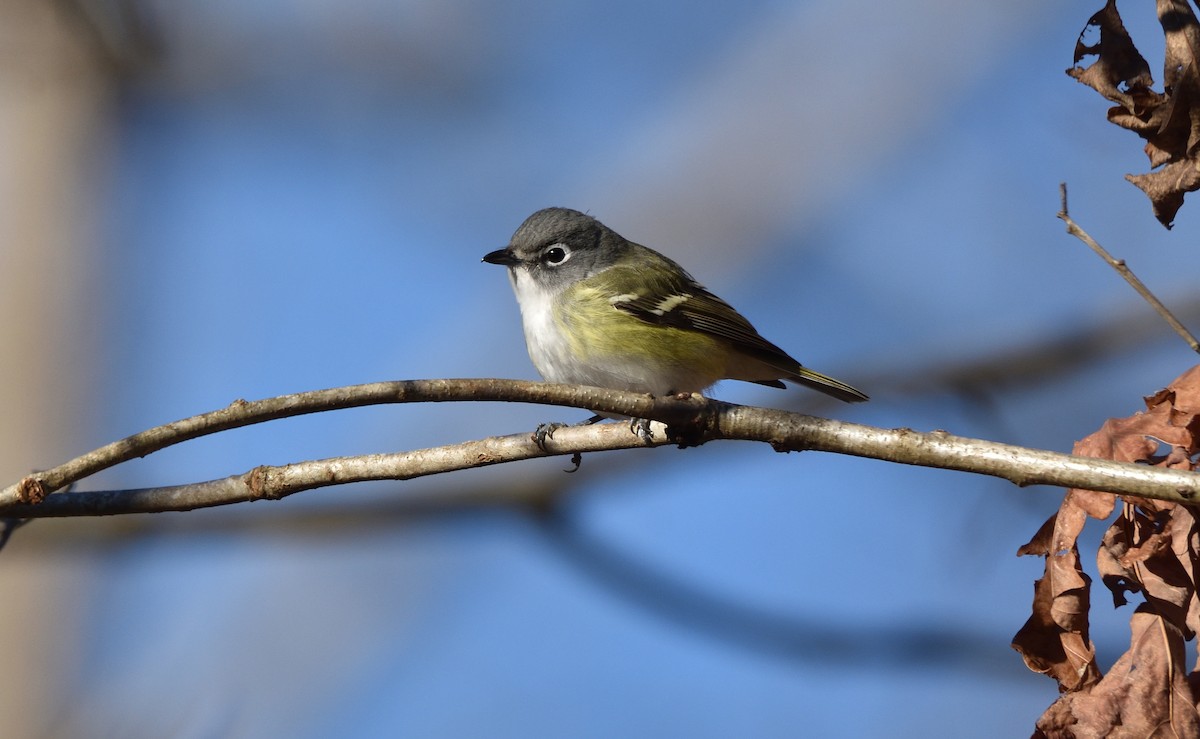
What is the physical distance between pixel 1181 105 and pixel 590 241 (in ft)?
12.2

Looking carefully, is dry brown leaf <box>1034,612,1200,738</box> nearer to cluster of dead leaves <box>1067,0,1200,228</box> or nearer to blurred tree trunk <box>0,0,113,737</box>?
cluster of dead leaves <box>1067,0,1200,228</box>

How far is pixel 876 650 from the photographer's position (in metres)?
5.46

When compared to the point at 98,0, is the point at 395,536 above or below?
below

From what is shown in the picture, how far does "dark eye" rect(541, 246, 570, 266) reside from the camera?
5746 millimetres

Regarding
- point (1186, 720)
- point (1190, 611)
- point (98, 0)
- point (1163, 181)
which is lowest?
point (1186, 720)

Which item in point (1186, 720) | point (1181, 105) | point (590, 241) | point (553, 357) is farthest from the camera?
point (590, 241)

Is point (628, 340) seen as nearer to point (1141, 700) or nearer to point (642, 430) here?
point (642, 430)

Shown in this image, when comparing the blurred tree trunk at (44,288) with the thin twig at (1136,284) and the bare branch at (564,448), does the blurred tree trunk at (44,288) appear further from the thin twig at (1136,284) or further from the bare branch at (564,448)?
the thin twig at (1136,284)

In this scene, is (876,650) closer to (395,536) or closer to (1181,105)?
(395,536)

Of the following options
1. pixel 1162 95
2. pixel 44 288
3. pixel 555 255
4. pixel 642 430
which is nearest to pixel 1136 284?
pixel 1162 95

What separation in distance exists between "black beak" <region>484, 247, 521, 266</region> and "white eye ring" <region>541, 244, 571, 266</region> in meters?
0.14

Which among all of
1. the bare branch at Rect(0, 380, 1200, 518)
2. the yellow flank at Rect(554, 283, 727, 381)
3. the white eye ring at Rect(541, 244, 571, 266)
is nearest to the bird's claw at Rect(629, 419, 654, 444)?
the bare branch at Rect(0, 380, 1200, 518)

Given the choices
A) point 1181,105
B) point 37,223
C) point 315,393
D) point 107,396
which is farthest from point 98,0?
point 1181,105

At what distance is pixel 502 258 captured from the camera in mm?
5754
